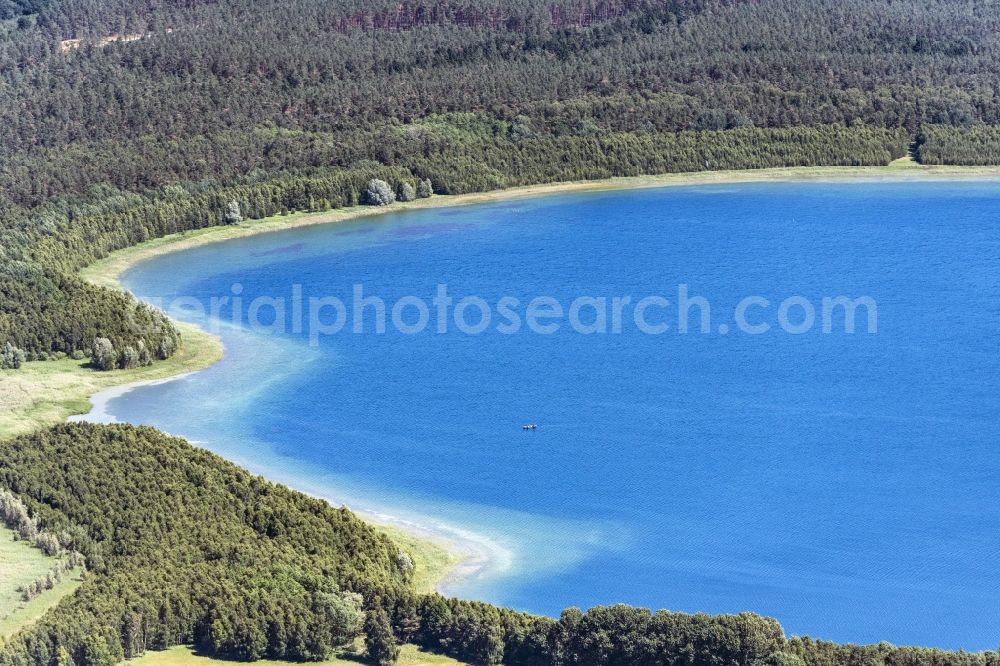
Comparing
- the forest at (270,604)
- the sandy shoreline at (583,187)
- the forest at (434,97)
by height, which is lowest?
the forest at (270,604)

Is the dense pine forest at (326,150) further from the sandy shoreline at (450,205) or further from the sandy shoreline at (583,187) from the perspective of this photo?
the sandy shoreline at (450,205)

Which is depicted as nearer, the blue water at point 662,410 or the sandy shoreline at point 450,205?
the blue water at point 662,410

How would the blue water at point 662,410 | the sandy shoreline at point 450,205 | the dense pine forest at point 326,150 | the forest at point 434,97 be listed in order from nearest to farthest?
the dense pine forest at point 326,150 < the blue water at point 662,410 < the sandy shoreline at point 450,205 < the forest at point 434,97

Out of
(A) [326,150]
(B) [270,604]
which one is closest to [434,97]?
(A) [326,150]

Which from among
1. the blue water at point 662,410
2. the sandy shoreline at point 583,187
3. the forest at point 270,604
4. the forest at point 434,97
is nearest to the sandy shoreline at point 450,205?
the sandy shoreline at point 583,187

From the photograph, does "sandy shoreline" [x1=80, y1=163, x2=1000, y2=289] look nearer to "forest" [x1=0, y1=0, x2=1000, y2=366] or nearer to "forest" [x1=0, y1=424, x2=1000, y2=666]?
"forest" [x1=0, y1=0, x2=1000, y2=366]

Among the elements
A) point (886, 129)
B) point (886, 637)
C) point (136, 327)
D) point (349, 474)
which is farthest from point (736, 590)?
point (886, 129)

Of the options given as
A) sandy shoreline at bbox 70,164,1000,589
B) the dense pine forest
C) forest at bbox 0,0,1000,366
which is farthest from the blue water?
forest at bbox 0,0,1000,366

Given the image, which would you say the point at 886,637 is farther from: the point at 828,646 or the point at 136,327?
the point at 136,327
